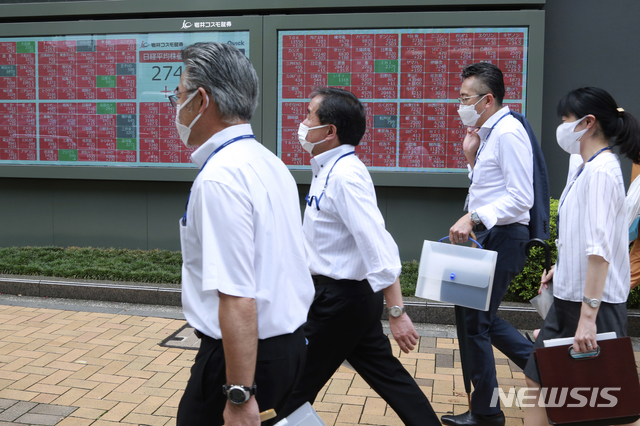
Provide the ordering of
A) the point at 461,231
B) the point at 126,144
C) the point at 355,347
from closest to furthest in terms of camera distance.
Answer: the point at 355,347 < the point at 461,231 < the point at 126,144

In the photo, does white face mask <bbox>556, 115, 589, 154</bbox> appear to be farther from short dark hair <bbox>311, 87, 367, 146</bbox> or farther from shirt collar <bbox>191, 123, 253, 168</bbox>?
shirt collar <bbox>191, 123, 253, 168</bbox>

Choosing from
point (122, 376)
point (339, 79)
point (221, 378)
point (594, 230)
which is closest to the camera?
point (221, 378)

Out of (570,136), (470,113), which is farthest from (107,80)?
(570,136)

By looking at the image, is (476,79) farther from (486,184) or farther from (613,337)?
(613,337)

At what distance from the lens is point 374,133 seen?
6.77 m

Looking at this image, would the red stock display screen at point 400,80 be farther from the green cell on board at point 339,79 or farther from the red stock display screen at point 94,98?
the red stock display screen at point 94,98

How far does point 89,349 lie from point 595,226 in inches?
149

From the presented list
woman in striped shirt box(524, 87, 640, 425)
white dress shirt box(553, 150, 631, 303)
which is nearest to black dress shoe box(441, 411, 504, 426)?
woman in striped shirt box(524, 87, 640, 425)

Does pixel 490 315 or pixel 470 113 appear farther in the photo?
pixel 470 113

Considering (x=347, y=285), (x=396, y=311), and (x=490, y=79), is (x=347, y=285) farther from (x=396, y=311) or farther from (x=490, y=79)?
(x=490, y=79)

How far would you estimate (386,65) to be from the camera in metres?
6.71

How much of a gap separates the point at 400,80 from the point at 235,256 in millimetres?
5326

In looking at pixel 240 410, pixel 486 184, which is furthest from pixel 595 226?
pixel 240 410

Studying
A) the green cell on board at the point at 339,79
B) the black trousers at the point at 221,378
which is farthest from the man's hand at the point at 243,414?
the green cell on board at the point at 339,79
